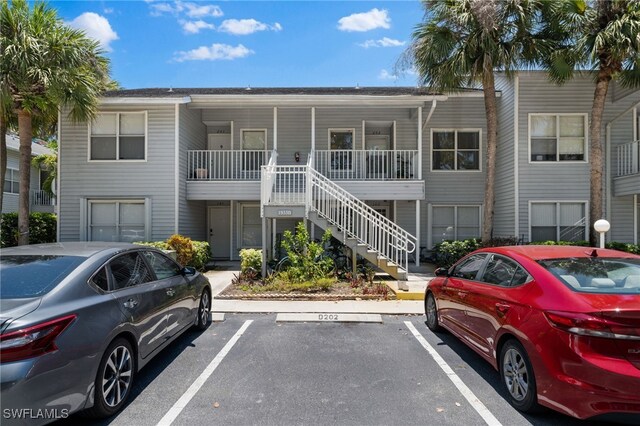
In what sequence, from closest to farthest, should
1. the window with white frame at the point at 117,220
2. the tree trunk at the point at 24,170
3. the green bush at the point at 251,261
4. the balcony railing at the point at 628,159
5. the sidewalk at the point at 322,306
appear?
the sidewalk at the point at 322,306 → the green bush at the point at 251,261 → the tree trunk at the point at 24,170 → the balcony railing at the point at 628,159 → the window with white frame at the point at 117,220

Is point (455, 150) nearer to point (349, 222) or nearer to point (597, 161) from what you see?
point (597, 161)

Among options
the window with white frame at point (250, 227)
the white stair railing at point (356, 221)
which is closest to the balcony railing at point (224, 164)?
the window with white frame at point (250, 227)

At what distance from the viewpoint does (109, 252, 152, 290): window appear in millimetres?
3873

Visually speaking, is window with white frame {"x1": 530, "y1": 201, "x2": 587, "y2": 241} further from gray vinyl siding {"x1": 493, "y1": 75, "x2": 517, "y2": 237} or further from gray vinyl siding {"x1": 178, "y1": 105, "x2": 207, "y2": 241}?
gray vinyl siding {"x1": 178, "y1": 105, "x2": 207, "y2": 241}

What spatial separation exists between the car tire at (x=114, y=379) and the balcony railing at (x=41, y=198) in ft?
78.1

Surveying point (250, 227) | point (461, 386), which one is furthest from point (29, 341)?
point (250, 227)

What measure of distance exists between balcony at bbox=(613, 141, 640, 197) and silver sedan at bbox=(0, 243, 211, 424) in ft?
44.5

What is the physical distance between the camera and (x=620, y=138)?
40.6ft

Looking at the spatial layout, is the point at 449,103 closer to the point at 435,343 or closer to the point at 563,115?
the point at 563,115

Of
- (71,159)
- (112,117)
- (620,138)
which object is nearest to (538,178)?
(620,138)

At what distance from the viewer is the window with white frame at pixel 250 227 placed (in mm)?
14473

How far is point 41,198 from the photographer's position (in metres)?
22.8

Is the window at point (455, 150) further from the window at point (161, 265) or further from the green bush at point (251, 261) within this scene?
the window at point (161, 265)

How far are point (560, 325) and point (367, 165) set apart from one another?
1051 centimetres
